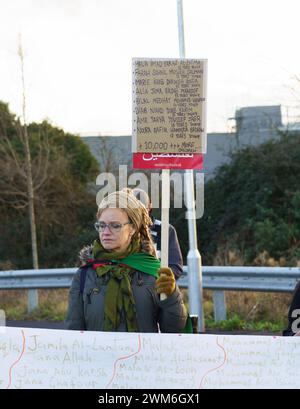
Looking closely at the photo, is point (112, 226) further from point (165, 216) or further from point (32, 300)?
point (32, 300)

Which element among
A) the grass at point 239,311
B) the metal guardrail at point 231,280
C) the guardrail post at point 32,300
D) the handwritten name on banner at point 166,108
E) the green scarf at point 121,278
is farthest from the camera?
the guardrail post at point 32,300

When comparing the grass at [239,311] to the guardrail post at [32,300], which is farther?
the guardrail post at [32,300]

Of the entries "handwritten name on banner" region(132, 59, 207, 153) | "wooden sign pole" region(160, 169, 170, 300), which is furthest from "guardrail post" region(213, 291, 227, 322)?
"wooden sign pole" region(160, 169, 170, 300)

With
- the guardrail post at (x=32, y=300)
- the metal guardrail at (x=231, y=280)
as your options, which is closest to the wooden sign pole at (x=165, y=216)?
the metal guardrail at (x=231, y=280)

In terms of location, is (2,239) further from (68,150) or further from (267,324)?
(267,324)

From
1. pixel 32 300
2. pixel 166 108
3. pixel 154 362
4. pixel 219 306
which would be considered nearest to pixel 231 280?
pixel 219 306

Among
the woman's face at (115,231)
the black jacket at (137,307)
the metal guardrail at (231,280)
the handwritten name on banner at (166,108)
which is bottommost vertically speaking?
the metal guardrail at (231,280)

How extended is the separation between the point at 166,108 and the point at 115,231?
1.32m

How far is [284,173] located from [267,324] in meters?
8.70

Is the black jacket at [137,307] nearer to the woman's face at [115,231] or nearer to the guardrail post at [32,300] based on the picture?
the woman's face at [115,231]

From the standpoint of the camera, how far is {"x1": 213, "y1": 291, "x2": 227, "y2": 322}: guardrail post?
11078mm

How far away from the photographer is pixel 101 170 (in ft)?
82.6

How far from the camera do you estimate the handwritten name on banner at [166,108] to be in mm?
5684

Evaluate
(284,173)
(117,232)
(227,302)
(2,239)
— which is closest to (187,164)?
(117,232)
